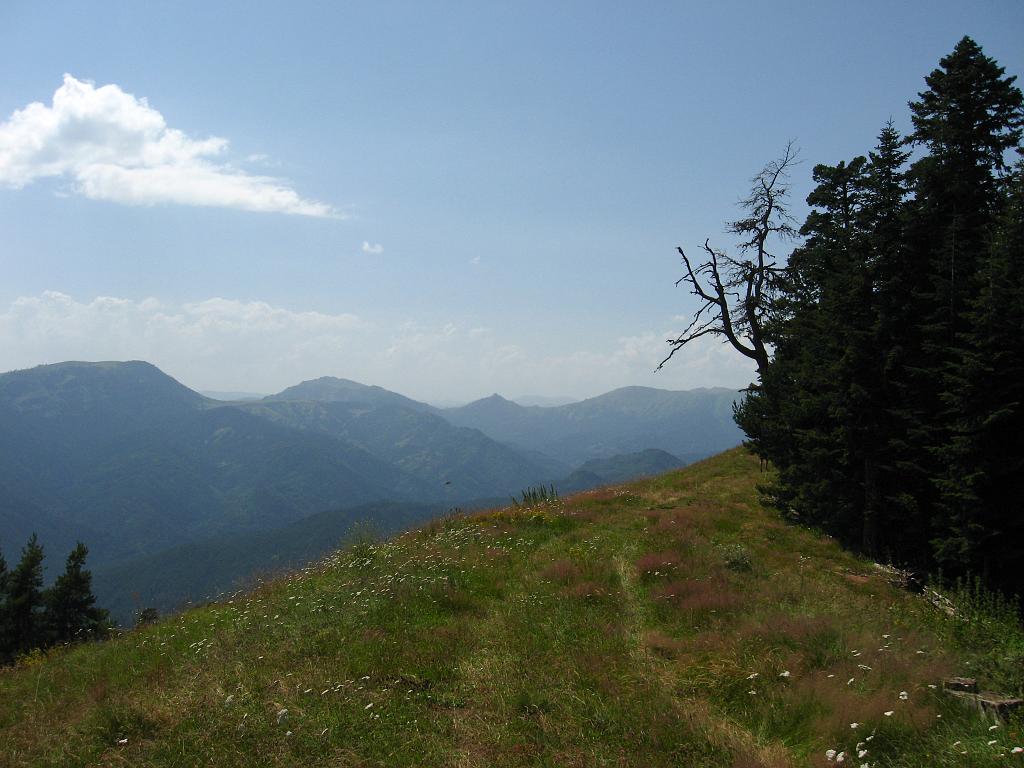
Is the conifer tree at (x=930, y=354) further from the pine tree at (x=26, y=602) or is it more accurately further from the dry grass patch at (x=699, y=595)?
the pine tree at (x=26, y=602)

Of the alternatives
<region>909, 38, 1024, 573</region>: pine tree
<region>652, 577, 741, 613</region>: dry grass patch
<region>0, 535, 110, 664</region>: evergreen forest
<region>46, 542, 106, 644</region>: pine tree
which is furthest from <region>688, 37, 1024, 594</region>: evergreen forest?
<region>46, 542, 106, 644</region>: pine tree

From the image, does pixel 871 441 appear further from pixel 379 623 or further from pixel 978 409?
pixel 379 623

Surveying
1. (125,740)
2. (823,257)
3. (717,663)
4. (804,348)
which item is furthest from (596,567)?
A: (823,257)

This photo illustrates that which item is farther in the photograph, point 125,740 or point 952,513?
point 952,513

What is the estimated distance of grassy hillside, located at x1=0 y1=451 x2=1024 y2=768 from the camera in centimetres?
659

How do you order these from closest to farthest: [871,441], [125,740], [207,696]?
[125,740]
[207,696]
[871,441]

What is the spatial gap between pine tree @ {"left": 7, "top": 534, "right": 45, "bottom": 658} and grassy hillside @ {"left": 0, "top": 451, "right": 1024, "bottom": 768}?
3762cm

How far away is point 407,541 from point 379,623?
7.24 meters

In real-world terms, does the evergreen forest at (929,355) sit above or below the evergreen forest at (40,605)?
above

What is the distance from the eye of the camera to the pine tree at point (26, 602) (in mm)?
38969

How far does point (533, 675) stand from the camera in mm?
8469

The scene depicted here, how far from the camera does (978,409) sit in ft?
46.6

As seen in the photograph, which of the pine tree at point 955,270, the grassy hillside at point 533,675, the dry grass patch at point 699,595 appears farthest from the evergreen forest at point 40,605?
the pine tree at point 955,270

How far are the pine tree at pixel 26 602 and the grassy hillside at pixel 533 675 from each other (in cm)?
3762
